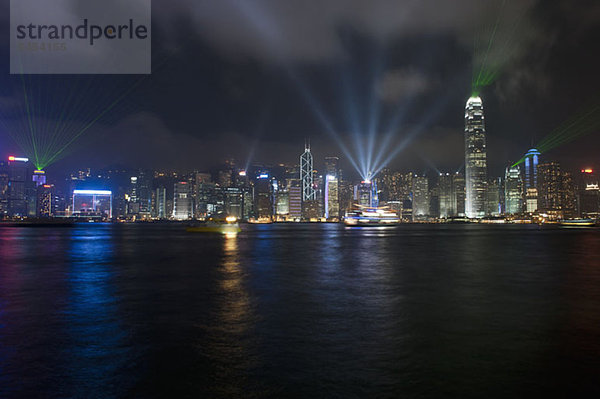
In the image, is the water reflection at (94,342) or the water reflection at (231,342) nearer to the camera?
the water reflection at (231,342)

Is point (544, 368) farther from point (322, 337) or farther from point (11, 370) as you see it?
point (11, 370)

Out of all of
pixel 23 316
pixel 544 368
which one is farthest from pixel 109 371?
pixel 544 368

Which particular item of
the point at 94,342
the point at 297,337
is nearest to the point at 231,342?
the point at 297,337

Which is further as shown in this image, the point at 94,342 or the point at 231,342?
the point at 94,342

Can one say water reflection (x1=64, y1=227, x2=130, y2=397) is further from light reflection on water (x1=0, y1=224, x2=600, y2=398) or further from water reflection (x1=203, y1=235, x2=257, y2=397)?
water reflection (x1=203, y1=235, x2=257, y2=397)

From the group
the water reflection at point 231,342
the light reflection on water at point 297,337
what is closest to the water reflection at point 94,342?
the light reflection on water at point 297,337

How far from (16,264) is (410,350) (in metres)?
36.2

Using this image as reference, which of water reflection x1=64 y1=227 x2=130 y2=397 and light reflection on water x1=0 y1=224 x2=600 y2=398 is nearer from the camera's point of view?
light reflection on water x1=0 y1=224 x2=600 y2=398

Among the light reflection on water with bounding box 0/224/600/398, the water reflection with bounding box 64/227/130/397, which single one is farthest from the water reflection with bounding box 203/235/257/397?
the water reflection with bounding box 64/227/130/397

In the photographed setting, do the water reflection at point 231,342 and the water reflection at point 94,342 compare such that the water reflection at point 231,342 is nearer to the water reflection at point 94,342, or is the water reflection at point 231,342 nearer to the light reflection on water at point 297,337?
the light reflection on water at point 297,337

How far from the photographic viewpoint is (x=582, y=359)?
9.91 meters

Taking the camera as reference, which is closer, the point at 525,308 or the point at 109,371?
the point at 109,371

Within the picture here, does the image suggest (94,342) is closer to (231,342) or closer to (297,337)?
(231,342)

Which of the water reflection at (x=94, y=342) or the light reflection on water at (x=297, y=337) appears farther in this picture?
the water reflection at (x=94, y=342)
